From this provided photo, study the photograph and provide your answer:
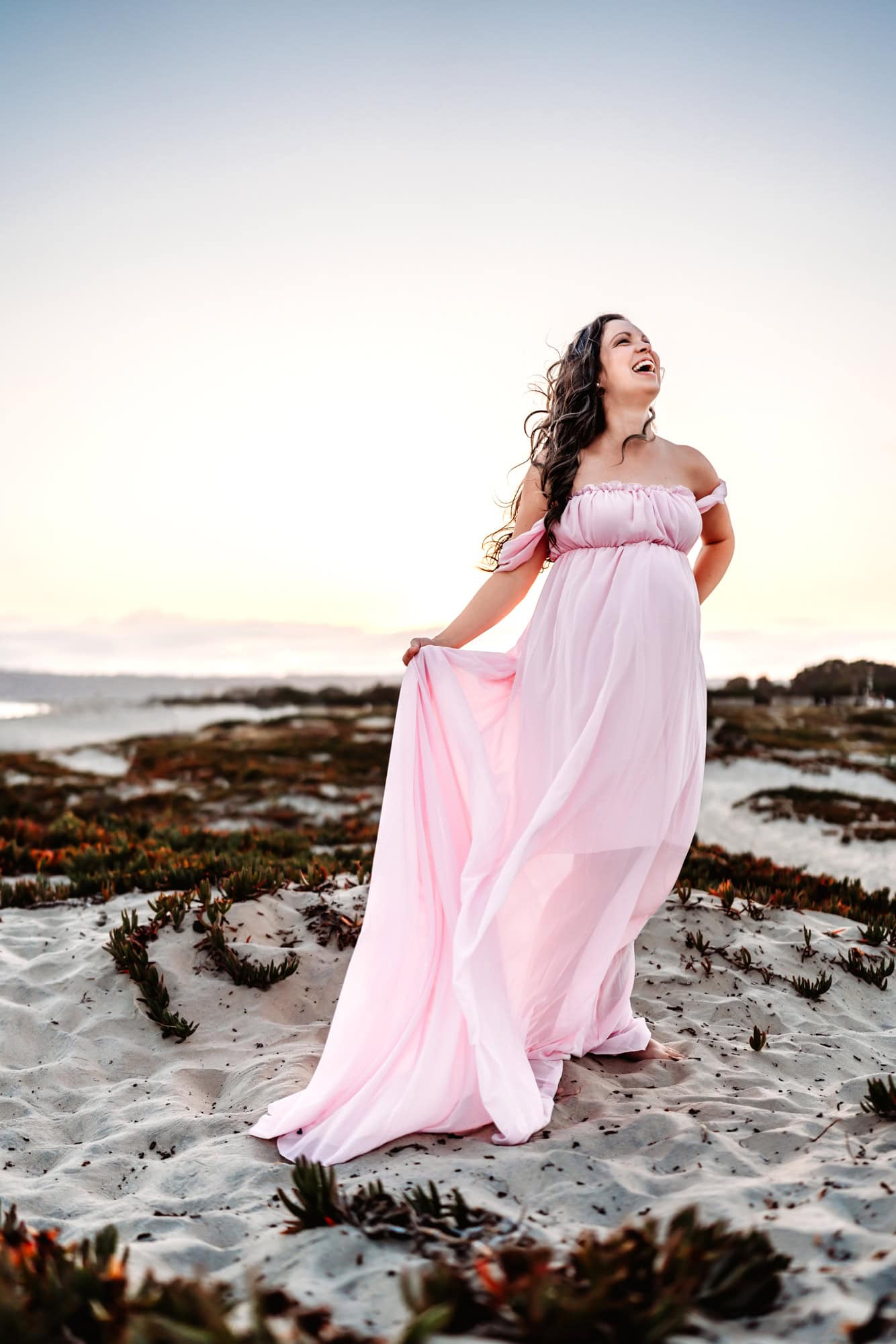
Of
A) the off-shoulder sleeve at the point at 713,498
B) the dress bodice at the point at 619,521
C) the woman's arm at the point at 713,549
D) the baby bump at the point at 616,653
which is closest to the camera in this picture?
the baby bump at the point at 616,653

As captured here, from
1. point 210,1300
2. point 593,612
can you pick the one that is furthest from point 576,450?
point 210,1300

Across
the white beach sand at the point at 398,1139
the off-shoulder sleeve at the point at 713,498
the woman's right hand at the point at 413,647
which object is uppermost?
the off-shoulder sleeve at the point at 713,498

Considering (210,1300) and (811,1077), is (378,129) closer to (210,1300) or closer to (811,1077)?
(811,1077)

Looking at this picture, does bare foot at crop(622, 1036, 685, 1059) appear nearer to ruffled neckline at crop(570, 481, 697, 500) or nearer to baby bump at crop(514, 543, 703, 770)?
baby bump at crop(514, 543, 703, 770)

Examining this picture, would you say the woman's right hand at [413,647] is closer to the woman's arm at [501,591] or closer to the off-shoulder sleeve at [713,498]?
the woman's arm at [501,591]

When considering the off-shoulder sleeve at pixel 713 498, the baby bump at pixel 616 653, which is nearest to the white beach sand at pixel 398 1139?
the baby bump at pixel 616 653

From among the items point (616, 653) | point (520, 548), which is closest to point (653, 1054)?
point (616, 653)

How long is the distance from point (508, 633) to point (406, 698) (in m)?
0.90

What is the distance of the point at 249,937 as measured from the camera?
5832 mm

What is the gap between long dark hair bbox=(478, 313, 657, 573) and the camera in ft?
14.1

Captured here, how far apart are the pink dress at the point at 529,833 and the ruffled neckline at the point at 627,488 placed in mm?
12

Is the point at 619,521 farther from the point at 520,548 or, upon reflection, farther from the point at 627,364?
the point at 627,364

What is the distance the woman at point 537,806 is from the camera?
3.63 meters

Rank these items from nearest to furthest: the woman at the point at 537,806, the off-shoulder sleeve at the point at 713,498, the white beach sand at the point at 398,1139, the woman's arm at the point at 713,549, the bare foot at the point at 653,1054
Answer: the white beach sand at the point at 398,1139 → the woman at the point at 537,806 → the bare foot at the point at 653,1054 → the off-shoulder sleeve at the point at 713,498 → the woman's arm at the point at 713,549
